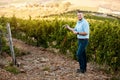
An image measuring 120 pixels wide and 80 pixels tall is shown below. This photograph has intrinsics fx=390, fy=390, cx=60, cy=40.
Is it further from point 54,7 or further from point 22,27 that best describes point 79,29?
point 54,7

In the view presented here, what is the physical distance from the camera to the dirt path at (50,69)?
1141 cm

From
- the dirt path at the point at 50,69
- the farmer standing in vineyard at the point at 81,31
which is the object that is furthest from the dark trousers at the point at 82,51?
the dirt path at the point at 50,69

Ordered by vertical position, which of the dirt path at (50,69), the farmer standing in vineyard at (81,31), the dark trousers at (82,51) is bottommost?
the dirt path at (50,69)

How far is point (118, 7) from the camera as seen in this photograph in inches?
1779

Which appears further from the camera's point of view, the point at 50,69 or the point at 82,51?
the point at 50,69

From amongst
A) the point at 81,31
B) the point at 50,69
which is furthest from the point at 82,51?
the point at 50,69

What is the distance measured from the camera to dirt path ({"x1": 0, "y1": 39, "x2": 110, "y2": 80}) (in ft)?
37.4

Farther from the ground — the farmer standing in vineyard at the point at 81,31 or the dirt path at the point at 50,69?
the farmer standing in vineyard at the point at 81,31

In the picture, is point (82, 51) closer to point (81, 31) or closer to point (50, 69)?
point (81, 31)

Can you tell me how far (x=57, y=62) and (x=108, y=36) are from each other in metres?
2.24

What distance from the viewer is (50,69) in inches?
492

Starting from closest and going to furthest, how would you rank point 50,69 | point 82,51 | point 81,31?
1. point 81,31
2. point 82,51
3. point 50,69

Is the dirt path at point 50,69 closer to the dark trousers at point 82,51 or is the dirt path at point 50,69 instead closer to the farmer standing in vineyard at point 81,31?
the dark trousers at point 82,51

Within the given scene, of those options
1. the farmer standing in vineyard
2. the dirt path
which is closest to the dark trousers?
the farmer standing in vineyard
